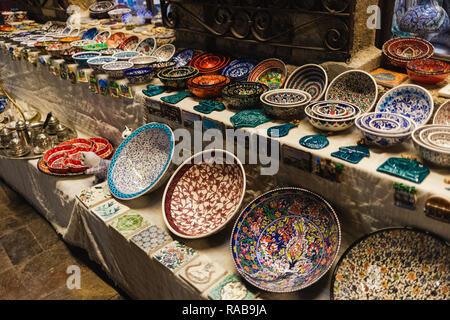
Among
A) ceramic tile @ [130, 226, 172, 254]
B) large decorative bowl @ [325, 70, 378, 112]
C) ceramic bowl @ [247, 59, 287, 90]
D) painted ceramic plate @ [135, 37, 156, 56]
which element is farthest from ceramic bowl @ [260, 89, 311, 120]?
painted ceramic plate @ [135, 37, 156, 56]

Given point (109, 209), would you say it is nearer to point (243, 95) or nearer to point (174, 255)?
point (174, 255)

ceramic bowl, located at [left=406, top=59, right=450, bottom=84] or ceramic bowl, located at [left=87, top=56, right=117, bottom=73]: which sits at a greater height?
ceramic bowl, located at [left=406, top=59, right=450, bottom=84]

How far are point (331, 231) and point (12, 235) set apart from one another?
2674 mm

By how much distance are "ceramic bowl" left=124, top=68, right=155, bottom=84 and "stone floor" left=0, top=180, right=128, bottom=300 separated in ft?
4.45

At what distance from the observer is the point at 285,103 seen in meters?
2.16

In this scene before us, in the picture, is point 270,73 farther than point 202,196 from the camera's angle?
Yes

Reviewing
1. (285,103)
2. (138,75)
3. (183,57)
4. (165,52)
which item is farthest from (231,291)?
(165,52)

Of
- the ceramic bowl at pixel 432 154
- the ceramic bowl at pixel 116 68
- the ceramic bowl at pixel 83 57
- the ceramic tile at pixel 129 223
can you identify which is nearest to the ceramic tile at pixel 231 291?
the ceramic tile at pixel 129 223

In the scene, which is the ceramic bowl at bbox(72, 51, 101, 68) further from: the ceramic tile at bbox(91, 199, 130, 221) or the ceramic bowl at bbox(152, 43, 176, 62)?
the ceramic tile at bbox(91, 199, 130, 221)

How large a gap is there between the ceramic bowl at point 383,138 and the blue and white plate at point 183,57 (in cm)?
189

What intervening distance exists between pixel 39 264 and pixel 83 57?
1.78 metres

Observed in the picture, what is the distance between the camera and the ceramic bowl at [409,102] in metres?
1.91

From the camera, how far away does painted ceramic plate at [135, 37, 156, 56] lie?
3.68 metres

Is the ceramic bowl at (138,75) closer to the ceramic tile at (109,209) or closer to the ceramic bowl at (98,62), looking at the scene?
the ceramic bowl at (98,62)
